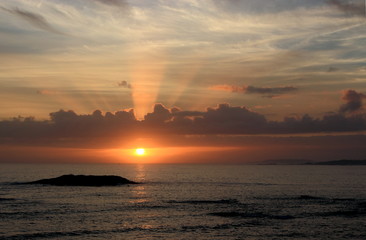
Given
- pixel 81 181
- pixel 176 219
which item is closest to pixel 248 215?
pixel 176 219

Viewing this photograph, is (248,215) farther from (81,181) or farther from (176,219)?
(81,181)

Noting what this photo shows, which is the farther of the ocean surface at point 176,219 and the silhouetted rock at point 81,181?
the silhouetted rock at point 81,181

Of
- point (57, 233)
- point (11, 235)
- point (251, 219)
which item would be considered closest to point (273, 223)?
point (251, 219)

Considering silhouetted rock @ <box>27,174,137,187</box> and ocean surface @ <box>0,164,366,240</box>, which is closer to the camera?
ocean surface @ <box>0,164,366,240</box>

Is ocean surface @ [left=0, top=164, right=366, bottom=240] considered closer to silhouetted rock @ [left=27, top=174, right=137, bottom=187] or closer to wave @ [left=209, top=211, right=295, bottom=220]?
wave @ [left=209, top=211, right=295, bottom=220]

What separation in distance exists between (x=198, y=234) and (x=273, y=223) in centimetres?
1402

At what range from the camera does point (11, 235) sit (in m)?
49.2

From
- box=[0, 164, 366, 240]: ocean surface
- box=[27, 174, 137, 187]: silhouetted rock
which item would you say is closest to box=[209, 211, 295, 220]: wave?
box=[0, 164, 366, 240]: ocean surface

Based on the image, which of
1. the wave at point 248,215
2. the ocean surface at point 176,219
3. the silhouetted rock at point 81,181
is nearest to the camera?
the ocean surface at point 176,219

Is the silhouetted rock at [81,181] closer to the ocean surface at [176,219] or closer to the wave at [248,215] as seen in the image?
the ocean surface at [176,219]

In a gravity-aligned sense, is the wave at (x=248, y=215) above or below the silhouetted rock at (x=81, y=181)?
below

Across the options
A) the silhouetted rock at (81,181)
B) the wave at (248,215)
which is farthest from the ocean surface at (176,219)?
the silhouetted rock at (81,181)

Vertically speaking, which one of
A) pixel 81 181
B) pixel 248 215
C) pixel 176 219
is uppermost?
pixel 81 181

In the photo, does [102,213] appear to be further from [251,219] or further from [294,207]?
[294,207]
